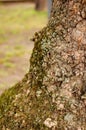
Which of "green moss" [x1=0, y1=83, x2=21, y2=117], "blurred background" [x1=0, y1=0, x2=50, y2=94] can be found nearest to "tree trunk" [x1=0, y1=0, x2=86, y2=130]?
"green moss" [x1=0, y1=83, x2=21, y2=117]

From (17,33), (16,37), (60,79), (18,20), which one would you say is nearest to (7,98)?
(60,79)

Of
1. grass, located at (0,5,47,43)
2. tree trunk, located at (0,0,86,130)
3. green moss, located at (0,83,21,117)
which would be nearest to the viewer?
tree trunk, located at (0,0,86,130)

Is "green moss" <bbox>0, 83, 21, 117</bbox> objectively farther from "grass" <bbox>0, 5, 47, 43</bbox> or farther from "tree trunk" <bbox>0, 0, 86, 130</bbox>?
"grass" <bbox>0, 5, 47, 43</bbox>

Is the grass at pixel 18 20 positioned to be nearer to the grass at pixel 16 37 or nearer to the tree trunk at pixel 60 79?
the grass at pixel 16 37

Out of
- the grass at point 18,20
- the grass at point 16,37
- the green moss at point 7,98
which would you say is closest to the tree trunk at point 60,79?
the green moss at point 7,98

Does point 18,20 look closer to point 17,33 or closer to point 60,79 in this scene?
point 17,33

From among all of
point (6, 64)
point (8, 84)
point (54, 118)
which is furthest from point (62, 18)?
point (6, 64)

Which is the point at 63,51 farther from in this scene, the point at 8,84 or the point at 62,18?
the point at 8,84
